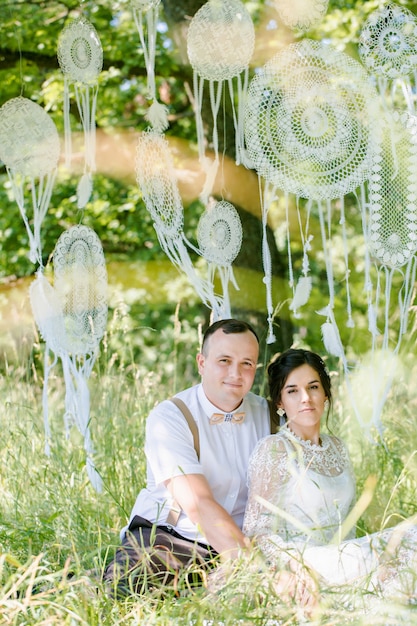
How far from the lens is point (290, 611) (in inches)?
85.6

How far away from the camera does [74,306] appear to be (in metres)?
3.97

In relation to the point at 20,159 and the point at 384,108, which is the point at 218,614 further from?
the point at 20,159

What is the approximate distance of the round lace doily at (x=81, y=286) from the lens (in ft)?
12.9

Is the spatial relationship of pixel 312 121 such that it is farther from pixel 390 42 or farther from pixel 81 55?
pixel 81 55

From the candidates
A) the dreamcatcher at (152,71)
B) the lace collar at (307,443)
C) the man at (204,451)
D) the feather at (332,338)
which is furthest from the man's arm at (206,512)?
the dreamcatcher at (152,71)

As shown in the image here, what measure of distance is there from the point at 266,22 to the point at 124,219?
2.45 metres

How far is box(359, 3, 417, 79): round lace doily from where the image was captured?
3.48m

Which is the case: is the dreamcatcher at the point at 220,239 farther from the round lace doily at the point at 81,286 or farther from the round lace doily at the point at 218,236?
the round lace doily at the point at 81,286

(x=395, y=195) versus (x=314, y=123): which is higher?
(x=314, y=123)

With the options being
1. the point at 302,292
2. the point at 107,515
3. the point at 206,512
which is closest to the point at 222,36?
the point at 302,292

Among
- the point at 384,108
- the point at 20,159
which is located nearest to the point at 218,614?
the point at 384,108

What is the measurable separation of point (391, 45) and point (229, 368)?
155cm

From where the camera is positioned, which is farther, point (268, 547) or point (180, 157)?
point (180, 157)

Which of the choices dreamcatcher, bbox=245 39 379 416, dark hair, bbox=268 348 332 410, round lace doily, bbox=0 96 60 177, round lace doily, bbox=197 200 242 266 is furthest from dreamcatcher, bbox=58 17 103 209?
dark hair, bbox=268 348 332 410
